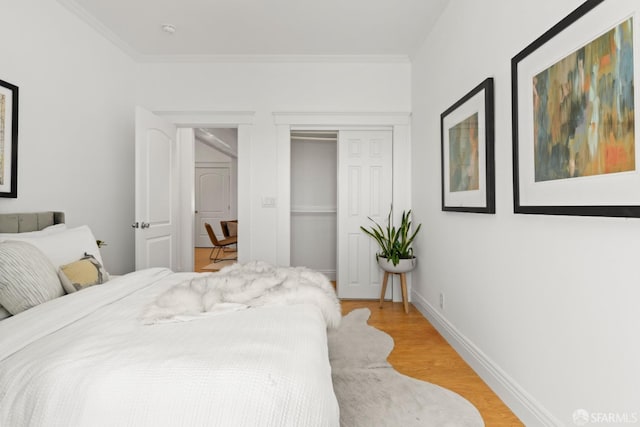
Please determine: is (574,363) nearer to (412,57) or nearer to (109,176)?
(412,57)

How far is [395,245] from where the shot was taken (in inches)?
138

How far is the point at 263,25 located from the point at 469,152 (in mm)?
2148

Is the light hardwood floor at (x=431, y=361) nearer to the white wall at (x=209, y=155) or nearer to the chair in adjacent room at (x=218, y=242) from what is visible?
the chair in adjacent room at (x=218, y=242)

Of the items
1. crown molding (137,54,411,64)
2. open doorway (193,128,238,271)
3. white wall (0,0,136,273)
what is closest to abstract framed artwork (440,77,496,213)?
crown molding (137,54,411,64)

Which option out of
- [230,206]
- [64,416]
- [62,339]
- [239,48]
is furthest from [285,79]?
[230,206]

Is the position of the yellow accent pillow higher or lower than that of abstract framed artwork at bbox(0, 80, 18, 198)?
lower

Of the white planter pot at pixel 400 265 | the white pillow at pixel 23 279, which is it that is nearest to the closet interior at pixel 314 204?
the white planter pot at pixel 400 265

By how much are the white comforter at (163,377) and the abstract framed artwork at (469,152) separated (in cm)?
149

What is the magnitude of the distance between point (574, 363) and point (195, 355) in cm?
145

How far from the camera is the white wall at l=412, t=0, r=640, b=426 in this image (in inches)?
46.8

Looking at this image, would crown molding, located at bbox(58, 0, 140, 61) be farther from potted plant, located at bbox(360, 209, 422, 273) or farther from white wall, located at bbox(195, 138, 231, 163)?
white wall, located at bbox(195, 138, 231, 163)

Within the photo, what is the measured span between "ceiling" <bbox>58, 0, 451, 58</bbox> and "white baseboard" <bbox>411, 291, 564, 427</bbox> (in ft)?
8.52

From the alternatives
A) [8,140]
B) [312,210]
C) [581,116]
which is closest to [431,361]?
[581,116]

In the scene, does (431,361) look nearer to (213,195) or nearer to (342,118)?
(342,118)
